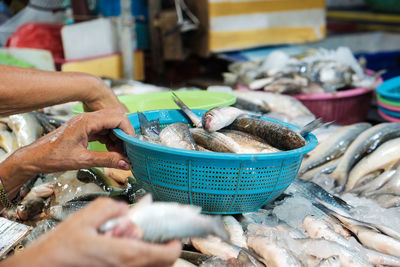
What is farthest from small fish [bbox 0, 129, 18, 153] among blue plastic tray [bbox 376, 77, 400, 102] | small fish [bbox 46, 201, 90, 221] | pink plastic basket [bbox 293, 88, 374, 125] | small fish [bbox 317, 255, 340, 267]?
blue plastic tray [bbox 376, 77, 400, 102]

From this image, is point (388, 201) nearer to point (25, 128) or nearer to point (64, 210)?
point (64, 210)

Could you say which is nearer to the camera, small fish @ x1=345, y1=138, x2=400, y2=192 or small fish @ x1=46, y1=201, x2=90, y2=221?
small fish @ x1=46, y1=201, x2=90, y2=221

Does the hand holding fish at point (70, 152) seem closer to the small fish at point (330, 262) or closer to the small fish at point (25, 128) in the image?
the small fish at point (25, 128)

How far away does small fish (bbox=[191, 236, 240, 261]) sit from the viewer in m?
1.98

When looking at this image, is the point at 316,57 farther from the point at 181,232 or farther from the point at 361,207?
the point at 181,232

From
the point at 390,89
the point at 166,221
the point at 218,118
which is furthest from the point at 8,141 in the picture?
the point at 390,89

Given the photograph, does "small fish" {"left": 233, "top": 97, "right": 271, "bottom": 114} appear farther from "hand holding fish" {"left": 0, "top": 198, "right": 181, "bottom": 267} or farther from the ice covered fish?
"hand holding fish" {"left": 0, "top": 198, "right": 181, "bottom": 267}

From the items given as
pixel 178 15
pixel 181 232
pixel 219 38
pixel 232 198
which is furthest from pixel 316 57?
pixel 181 232

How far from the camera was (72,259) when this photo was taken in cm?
112

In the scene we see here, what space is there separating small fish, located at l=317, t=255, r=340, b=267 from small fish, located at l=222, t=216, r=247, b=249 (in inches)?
15.9

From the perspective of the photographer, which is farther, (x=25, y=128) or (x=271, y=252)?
(x=25, y=128)

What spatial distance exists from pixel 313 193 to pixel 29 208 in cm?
179

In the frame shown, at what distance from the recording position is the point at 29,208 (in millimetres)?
2623

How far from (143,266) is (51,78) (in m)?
1.69
